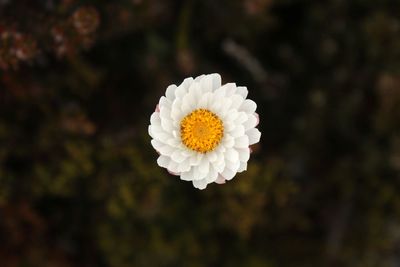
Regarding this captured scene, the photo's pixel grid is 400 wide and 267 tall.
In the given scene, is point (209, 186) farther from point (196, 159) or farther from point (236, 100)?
point (236, 100)

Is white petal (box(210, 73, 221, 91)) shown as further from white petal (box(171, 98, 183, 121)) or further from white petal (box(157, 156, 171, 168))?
white petal (box(157, 156, 171, 168))

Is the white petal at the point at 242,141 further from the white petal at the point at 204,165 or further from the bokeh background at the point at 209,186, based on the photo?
the bokeh background at the point at 209,186

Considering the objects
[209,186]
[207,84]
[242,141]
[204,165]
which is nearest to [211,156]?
[204,165]

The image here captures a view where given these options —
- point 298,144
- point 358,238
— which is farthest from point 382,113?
point 358,238

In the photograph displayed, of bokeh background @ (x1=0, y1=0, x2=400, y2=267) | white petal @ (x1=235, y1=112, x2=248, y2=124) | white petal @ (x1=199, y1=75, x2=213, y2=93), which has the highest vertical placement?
bokeh background @ (x1=0, y1=0, x2=400, y2=267)

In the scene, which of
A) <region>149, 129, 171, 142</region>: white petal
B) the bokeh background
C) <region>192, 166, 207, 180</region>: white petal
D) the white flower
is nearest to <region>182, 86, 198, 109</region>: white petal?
the white flower

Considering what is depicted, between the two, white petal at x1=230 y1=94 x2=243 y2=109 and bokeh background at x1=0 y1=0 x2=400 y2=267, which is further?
bokeh background at x1=0 y1=0 x2=400 y2=267

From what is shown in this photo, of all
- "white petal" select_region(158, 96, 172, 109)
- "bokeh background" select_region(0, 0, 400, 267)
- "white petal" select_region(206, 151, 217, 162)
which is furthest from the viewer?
"bokeh background" select_region(0, 0, 400, 267)

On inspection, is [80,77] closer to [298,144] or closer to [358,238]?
[298,144]
